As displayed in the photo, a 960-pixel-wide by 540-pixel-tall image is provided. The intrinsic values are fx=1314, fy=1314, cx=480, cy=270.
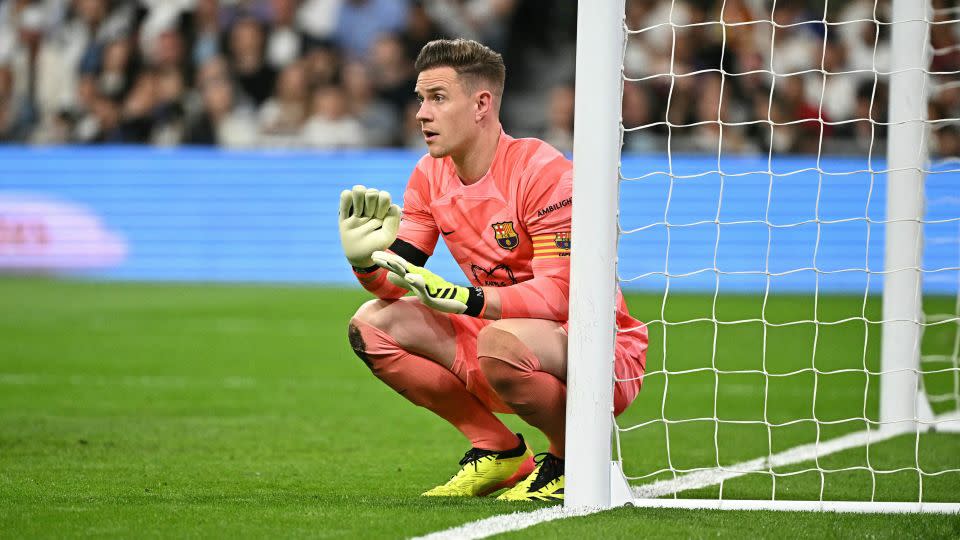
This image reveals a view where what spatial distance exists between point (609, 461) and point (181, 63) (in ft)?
43.5

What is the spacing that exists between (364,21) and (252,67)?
1.48m

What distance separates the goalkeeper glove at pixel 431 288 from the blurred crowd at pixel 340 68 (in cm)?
1011

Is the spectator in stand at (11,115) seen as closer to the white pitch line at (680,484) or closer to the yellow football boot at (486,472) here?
the white pitch line at (680,484)

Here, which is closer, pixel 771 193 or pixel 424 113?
pixel 424 113

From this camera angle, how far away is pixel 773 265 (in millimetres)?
13250

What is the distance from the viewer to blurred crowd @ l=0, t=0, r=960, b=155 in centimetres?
1416

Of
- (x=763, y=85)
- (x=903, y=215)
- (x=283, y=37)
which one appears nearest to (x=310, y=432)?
(x=903, y=215)

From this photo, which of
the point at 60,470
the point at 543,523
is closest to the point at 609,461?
the point at 543,523

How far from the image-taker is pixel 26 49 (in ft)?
54.8

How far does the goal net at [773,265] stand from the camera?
3955 millimetres

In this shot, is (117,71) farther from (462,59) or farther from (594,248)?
(594,248)

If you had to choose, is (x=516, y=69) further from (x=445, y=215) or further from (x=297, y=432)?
(x=445, y=215)

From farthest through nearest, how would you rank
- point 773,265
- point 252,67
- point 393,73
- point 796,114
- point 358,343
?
point 252,67, point 393,73, point 796,114, point 773,265, point 358,343

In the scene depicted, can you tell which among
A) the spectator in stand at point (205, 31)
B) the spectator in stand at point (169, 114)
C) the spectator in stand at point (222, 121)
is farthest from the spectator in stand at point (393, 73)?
the spectator in stand at point (169, 114)
